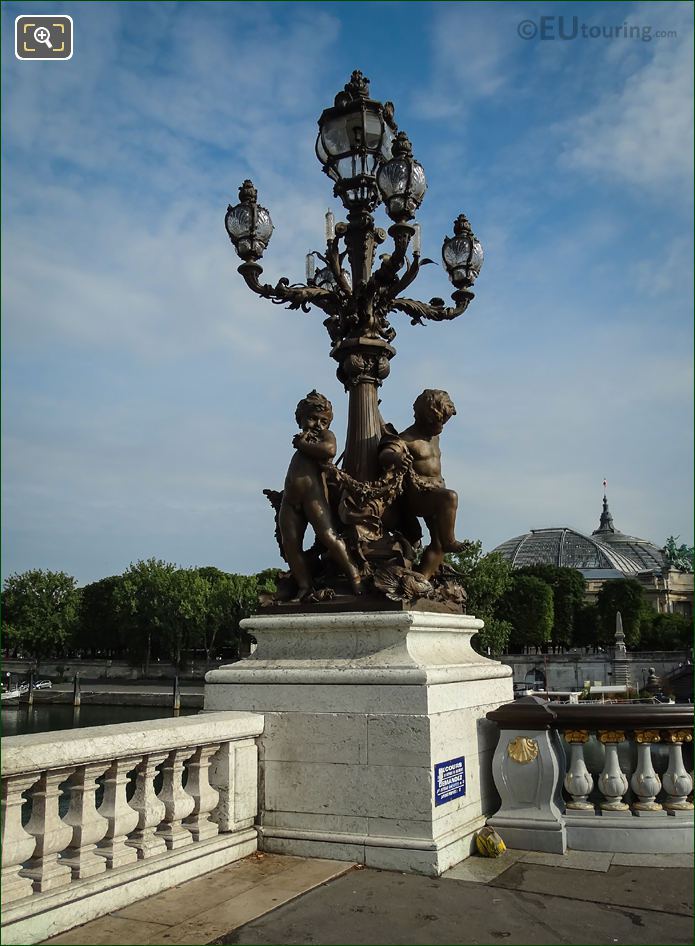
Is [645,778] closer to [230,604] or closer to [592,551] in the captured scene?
[230,604]

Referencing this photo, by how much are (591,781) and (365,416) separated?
370cm

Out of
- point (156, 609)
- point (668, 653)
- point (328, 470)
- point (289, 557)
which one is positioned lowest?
point (668, 653)

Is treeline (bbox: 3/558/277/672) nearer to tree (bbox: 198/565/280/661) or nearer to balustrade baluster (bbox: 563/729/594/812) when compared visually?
tree (bbox: 198/565/280/661)

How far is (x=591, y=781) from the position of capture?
21.1 ft

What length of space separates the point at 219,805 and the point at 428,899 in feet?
5.63

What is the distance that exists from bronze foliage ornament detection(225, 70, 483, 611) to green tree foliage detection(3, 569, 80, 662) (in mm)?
69154

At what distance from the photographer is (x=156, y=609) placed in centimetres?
6731

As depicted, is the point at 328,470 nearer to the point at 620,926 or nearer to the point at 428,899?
the point at 428,899

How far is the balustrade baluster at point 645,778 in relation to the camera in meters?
6.27

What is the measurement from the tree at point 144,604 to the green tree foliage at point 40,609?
5.72 meters

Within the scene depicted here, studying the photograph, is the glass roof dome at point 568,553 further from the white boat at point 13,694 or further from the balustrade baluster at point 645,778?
the balustrade baluster at point 645,778

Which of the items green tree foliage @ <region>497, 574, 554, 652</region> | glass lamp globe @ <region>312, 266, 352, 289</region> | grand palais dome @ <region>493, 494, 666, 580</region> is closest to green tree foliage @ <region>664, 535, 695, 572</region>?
grand palais dome @ <region>493, 494, 666, 580</region>

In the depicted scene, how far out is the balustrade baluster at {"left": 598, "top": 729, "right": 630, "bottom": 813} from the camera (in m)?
6.29

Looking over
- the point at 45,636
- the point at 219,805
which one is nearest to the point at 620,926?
the point at 219,805
